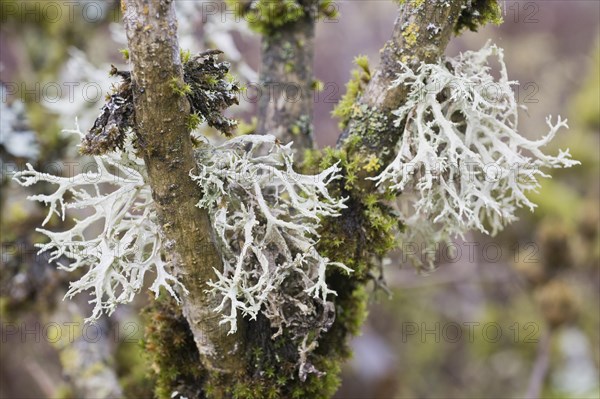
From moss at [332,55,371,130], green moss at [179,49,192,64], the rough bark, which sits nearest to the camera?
green moss at [179,49,192,64]

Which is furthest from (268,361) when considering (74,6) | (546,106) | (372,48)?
(372,48)

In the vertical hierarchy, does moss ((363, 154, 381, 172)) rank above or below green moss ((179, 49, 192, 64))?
below

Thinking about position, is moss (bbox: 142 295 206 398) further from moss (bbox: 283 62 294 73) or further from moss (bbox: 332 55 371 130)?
moss (bbox: 283 62 294 73)

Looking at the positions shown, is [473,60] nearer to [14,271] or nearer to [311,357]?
[311,357]

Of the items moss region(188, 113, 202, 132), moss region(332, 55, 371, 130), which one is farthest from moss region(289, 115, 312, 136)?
moss region(188, 113, 202, 132)

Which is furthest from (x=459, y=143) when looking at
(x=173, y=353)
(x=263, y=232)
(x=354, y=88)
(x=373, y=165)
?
(x=173, y=353)

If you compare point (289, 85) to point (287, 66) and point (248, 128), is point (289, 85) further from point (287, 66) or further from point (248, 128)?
point (248, 128)
